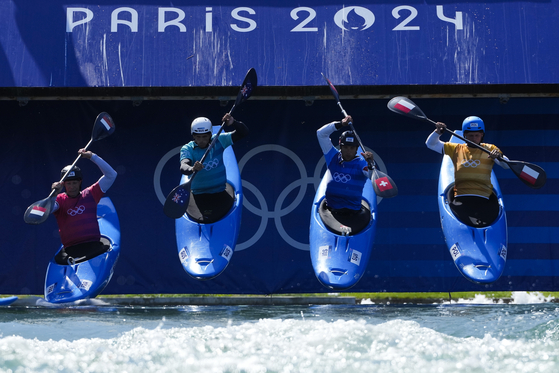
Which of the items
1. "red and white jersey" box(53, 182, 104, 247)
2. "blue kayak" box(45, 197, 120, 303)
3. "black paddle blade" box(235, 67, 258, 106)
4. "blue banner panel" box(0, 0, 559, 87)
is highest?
"blue banner panel" box(0, 0, 559, 87)

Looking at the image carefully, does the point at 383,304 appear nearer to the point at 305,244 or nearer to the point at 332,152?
the point at 305,244

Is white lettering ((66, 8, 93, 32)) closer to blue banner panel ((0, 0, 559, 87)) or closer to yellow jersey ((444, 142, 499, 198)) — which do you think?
blue banner panel ((0, 0, 559, 87))

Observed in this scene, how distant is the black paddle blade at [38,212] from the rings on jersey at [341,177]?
2956 mm

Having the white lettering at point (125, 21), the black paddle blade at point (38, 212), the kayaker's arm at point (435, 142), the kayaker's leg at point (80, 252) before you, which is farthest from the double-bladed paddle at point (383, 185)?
the black paddle blade at point (38, 212)

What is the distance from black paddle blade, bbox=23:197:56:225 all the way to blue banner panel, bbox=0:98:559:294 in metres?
1.40

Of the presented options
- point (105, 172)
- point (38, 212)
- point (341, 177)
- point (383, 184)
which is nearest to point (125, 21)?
point (105, 172)

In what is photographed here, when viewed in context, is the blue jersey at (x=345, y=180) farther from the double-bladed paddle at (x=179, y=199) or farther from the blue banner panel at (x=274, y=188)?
the double-bladed paddle at (x=179, y=199)

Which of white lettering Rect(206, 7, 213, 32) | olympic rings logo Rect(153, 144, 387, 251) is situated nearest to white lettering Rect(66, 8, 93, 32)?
white lettering Rect(206, 7, 213, 32)

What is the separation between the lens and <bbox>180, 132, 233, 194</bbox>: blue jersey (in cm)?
762

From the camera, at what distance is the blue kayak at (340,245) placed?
23.3ft

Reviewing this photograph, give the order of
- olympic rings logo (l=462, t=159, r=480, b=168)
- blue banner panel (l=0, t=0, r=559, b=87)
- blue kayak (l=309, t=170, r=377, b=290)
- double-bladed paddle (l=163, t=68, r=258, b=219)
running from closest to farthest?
blue kayak (l=309, t=170, r=377, b=290) < double-bladed paddle (l=163, t=68, r=258, b=219) < olympic rings logo (l=462, t=159, r=480, b=168) < blue banner panel (l=0, t=0, r=559, b=87)

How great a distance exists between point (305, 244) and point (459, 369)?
3019 mm

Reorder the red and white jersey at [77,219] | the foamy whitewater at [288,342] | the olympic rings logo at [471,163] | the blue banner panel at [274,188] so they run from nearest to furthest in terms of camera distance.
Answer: the foamy whitewater at [288,342] → the olympic rings logo at [471,163] → the red and white jersey at [77,219] → the blue banner panel at [274,188]

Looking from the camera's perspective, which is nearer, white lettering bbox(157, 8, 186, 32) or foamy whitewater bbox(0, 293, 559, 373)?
foamy whitewater bbox(0, 293, 559, 373)
